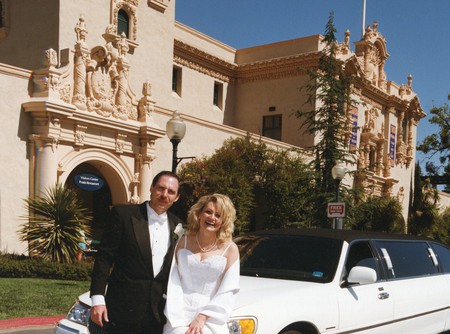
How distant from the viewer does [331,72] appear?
67.5ft

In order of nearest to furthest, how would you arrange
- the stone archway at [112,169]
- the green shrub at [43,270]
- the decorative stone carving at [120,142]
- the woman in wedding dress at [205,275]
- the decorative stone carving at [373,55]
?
the woman in wedding dress at [205,275], the green shrub at [43,270], the stone archway at [112,169], the decorative stone carving at [120,142], the decorative stone carving at [373,55]

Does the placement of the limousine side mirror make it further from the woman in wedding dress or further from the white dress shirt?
the white dress shirt

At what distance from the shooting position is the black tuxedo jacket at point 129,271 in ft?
13.4

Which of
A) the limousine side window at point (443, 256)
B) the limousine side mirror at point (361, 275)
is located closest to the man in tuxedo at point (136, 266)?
the limousine side mirror at point (361, 275)

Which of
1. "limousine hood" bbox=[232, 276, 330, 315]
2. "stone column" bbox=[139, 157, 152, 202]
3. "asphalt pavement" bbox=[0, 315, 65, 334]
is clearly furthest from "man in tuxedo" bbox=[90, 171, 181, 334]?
"stone column" bbox=[139, 157, 152, 202]

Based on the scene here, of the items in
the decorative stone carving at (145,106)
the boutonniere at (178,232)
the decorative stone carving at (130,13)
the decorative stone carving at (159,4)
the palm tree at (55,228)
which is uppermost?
the decorative stone carving at (159,4)

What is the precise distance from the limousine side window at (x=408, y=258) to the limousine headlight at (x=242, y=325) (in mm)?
2631

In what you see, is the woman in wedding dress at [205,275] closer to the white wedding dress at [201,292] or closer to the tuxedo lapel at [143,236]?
the white wedding dress at [201,292]

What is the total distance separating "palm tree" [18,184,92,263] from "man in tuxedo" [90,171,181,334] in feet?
35.6

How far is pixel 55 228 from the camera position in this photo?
577 inches

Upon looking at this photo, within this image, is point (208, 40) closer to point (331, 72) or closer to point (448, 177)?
point (331, 72)

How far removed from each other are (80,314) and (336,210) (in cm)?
1183

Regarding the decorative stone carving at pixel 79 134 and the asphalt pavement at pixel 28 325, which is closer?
the asphalt pavement at pixel 28 325

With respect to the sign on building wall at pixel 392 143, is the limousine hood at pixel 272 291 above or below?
below
